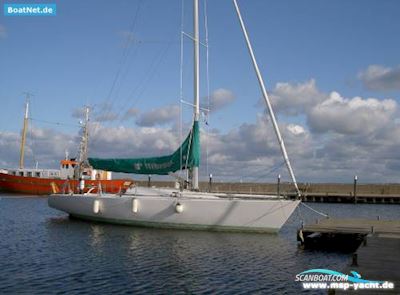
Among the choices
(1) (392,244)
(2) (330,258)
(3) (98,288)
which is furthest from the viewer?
(2) (330,258)

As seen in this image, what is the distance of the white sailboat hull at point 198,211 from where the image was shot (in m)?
23.1

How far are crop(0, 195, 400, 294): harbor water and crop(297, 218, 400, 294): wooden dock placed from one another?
1.27 meters

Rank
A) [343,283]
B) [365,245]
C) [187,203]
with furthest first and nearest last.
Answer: [187,203], [365,245], [343,283]

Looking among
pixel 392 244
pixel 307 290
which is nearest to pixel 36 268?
pixel 307 290

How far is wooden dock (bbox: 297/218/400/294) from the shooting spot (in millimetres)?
11734

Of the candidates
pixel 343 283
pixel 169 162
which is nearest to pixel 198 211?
pixel 169 162

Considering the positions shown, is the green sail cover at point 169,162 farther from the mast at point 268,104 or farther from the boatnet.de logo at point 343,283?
the boatnet.de logo at point 343,283

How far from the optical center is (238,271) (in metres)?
15.4

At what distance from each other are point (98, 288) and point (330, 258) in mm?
10360

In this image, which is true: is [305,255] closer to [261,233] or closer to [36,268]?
[261,233]

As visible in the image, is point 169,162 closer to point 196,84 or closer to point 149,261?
point 196,84

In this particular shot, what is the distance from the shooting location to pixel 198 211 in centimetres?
2394

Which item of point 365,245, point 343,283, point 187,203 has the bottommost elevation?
point 343,283

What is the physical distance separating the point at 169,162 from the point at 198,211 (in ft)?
12.1
